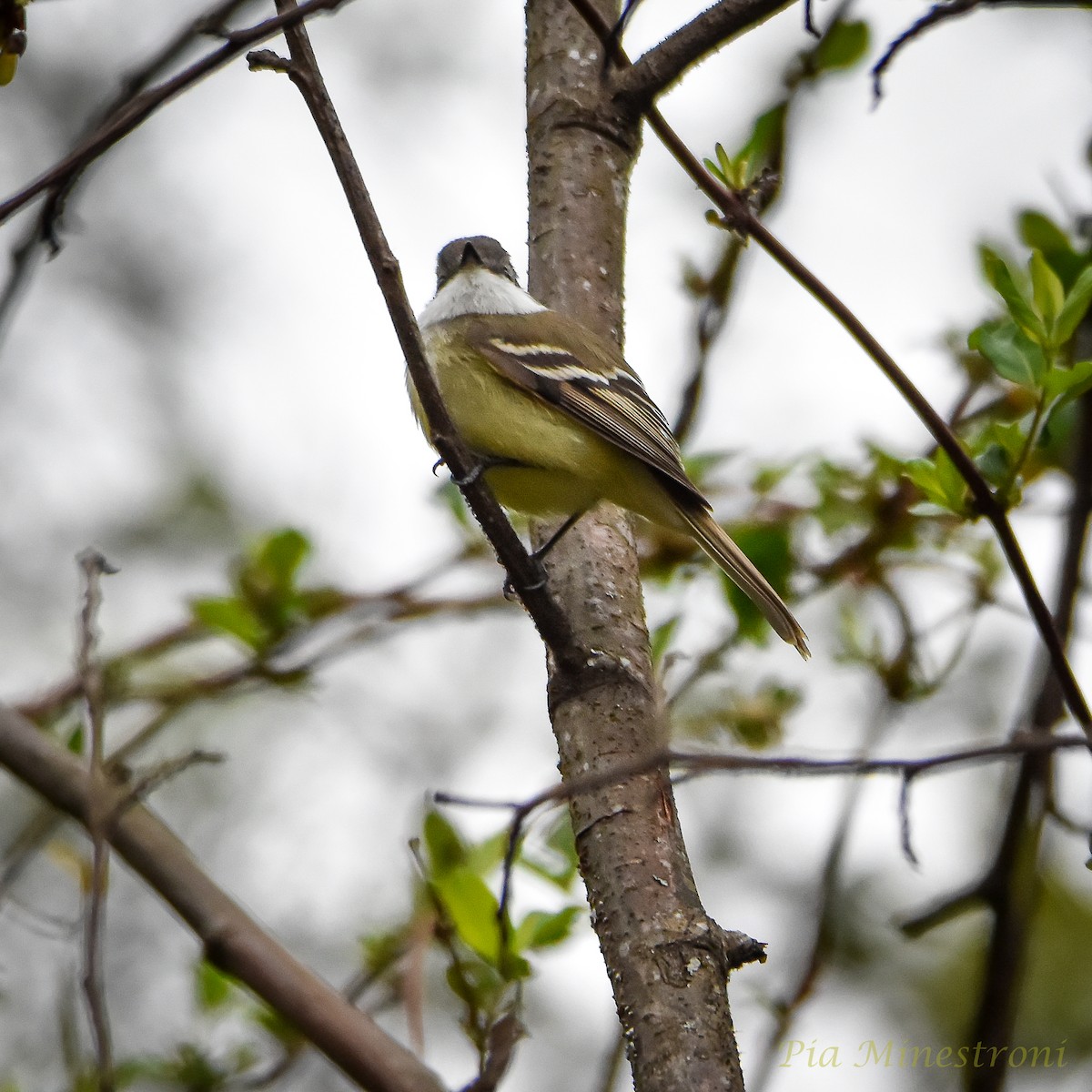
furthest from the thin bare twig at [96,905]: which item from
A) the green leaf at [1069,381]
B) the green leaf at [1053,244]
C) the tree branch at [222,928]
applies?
the green leaf at [1053,244]

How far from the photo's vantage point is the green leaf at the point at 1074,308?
2.73m

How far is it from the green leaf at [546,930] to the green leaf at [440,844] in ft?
0.83

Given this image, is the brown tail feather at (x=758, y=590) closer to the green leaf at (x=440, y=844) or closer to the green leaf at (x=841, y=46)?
the green leaf at (x=440, y=844)

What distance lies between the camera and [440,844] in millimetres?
3350

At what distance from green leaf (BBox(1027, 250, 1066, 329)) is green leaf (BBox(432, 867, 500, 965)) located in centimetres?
179

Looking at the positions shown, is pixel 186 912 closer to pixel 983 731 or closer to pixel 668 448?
pixel 668 448

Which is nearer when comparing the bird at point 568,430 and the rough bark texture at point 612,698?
the rough bark texture at point 612,698

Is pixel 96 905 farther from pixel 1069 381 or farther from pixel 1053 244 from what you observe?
pixel 1053 244

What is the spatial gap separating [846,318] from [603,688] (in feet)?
3.23

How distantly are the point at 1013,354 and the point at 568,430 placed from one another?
1680 mm

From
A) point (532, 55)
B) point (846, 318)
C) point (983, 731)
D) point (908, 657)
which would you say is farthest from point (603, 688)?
point (983, 731)

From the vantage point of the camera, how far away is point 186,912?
2207 millimetres

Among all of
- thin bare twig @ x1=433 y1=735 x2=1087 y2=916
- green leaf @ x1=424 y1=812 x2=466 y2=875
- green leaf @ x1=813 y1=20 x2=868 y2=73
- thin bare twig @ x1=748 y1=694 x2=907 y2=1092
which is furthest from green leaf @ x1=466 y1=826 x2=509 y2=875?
green leaf @ x1=813 y1=20 x2=868 y2=73

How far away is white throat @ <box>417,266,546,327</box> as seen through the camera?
466 cm
